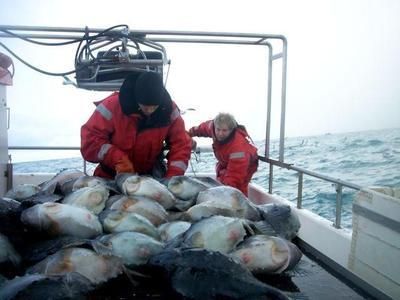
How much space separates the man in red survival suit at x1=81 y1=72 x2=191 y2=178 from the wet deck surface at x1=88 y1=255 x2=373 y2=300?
6.65ft

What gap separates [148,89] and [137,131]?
66 centimetres

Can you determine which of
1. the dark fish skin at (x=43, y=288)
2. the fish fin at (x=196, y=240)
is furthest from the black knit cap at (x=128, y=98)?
the dark fish skin at (x=43, y=288)

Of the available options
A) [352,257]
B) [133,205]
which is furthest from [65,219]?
[352,257]

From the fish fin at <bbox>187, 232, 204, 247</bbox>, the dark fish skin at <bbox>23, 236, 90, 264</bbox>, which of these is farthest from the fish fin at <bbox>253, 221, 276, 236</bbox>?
the dark fish skin at <bbox>23, 236, 90, 264</bbox>

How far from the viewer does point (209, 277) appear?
2127mm

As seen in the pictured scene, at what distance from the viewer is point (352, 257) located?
2.79m

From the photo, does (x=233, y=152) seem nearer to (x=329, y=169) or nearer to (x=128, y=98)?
(x=128, y=98)

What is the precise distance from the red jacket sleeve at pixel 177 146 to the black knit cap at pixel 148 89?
26.0 inches

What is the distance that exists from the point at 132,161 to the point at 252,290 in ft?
10.0

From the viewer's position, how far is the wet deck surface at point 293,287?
2.38 meters

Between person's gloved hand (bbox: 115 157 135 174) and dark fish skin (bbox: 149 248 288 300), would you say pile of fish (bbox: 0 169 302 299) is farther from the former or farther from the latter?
person's gloved hand (bbox: 115 157 135 174)

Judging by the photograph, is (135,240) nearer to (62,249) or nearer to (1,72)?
(62,249)

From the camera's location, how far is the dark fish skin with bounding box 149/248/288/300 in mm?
2057

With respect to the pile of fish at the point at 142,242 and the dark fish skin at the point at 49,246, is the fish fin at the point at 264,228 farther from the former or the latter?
the dark fish skin at the point at 49,246
